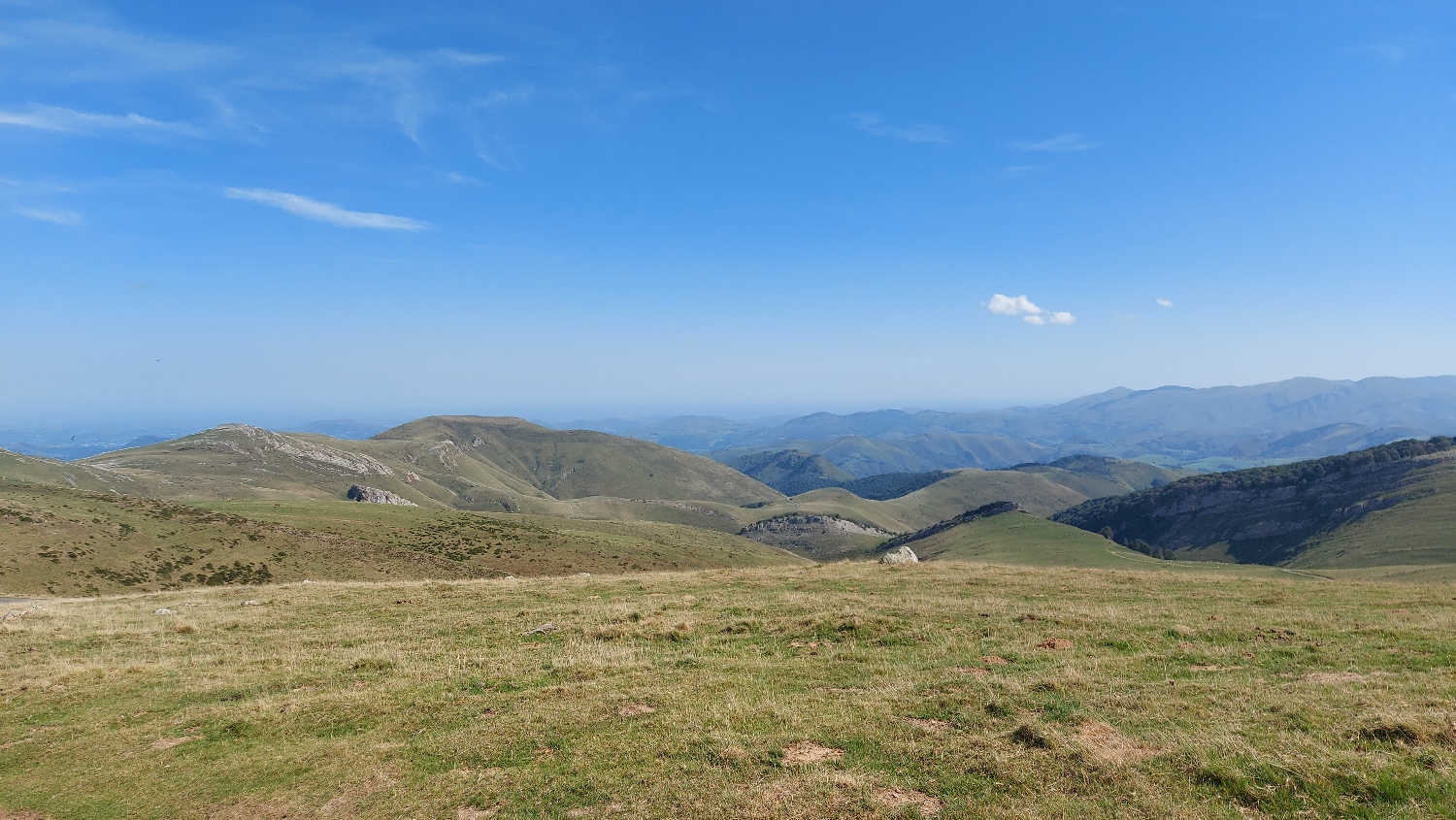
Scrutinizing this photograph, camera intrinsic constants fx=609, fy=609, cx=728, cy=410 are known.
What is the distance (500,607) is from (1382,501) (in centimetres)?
23538

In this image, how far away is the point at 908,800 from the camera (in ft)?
31.5

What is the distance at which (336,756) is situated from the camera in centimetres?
1213

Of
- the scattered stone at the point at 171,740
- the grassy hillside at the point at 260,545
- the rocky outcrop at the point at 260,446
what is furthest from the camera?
the rocky outcrop at the point at 260,446

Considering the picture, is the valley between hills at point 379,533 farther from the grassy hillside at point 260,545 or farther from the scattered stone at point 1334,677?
the scattered stone at point 1334,677

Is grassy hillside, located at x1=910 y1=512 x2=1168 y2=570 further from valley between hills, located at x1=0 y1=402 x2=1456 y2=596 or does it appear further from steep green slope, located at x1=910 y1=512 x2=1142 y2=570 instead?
valley between hills, located at x1=0 y1=402 x2=1456 y2=596

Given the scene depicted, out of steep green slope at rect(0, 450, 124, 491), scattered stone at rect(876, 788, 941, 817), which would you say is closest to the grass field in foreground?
scattered stone at rect(876, 788, 941, 817)

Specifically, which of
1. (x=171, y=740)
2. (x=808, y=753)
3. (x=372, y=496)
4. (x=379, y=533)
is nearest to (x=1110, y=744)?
(x=808, y=753)

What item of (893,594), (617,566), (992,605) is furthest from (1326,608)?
(617,566)

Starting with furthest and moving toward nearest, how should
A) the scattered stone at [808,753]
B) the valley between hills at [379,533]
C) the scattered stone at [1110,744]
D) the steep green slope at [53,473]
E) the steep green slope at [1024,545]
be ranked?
1. the steep green slope at [53,473]
2. the steep green slope at [1024,545]
3. the valley between hills at [379,533]
4. the scattered stone at [808,753]
5. the scattered stone at [1110,744]

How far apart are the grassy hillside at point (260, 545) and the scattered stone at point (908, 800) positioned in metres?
60.3

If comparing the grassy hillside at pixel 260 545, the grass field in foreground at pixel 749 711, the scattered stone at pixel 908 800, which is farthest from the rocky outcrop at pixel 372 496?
the scattered stone at pixel 908 800

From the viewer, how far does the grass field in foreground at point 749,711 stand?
9805mm

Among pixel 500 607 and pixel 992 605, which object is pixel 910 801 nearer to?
pixel 992 605

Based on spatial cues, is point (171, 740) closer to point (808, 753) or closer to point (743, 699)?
point (743, 699)
